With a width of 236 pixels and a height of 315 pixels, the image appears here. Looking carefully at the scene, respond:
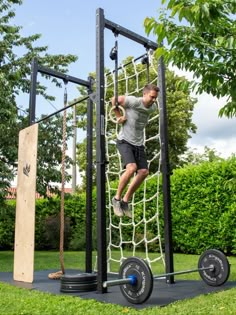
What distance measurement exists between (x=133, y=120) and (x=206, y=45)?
4.19 ft

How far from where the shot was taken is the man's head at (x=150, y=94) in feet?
14.1

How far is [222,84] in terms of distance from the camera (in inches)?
132

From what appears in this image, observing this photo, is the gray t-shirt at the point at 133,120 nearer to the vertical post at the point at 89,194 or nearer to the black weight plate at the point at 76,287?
the vertical post at the point at 89,194

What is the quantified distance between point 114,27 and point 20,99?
5.53m

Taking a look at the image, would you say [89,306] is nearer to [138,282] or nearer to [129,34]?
[138,282]

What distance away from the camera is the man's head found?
14.1 ft

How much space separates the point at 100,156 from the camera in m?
4.07

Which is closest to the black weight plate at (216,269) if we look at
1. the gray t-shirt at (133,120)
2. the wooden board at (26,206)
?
the gray t-shirt at (133,120)

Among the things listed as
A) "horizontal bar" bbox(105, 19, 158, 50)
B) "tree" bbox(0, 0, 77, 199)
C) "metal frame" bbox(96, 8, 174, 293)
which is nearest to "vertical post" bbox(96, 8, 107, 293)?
"metal frame" bbox(96, 8, 174, 293)

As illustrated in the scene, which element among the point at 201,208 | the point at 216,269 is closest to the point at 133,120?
the point at 216,269

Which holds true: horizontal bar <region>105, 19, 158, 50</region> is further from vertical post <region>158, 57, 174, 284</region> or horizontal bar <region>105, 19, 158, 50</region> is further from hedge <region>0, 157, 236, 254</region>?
hedge <region>0, 157, 236, 254</region>

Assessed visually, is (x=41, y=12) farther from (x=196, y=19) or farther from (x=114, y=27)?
(x=196, y=19)

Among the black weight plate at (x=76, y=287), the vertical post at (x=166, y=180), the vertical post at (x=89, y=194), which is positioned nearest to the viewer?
the black weight plate at (x=76, y=287)

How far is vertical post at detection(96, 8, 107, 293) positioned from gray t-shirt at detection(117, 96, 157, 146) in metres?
0.28
